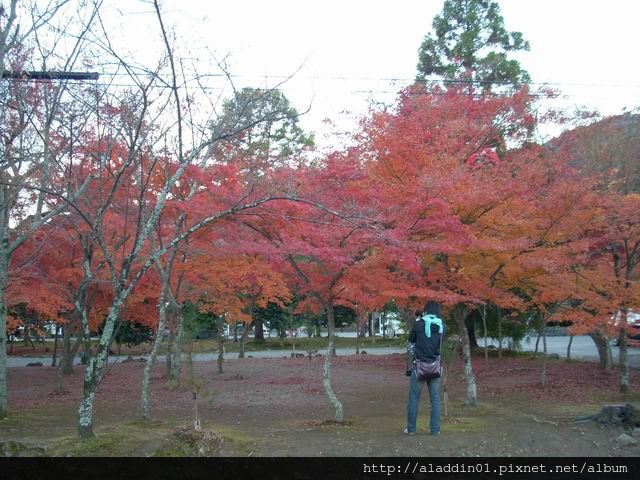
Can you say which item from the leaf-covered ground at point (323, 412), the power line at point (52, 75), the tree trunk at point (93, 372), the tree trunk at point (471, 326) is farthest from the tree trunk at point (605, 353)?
the power line at point (52, 75)

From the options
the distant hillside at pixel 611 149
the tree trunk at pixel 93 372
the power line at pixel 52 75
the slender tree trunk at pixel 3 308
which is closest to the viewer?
the tree trunk at pixel 93 372

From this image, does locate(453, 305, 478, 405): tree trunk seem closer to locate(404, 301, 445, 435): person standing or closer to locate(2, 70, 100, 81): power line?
locate(404, 301, 445, 435): person standing

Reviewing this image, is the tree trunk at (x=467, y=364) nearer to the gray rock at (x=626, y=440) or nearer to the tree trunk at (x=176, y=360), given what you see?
the gray rock at (x=626, y=440)

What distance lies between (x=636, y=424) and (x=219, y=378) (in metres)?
14.1

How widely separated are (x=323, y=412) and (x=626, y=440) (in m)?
5.74

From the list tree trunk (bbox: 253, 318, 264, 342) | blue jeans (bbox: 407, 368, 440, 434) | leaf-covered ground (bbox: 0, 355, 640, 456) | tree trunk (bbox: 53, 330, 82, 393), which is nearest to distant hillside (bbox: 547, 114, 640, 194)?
leaf-covered ground (bbox: 0, 355, 640, 456)

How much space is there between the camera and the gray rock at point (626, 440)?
6.84 m

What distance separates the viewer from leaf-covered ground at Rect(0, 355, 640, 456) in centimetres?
665

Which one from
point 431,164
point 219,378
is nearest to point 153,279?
point 219,378

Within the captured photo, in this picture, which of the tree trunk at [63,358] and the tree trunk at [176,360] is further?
the tree trunk at [63,358]

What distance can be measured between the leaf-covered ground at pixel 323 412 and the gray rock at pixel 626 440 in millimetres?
79

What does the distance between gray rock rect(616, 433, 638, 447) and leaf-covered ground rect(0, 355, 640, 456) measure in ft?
0.26
